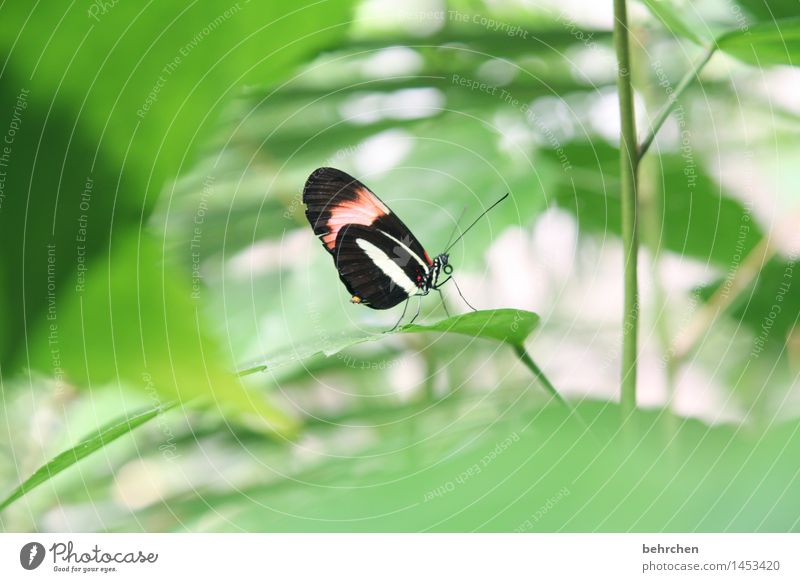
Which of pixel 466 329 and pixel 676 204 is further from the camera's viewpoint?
pixel 676 204

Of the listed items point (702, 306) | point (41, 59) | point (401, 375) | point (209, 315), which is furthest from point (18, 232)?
point (702, 306)

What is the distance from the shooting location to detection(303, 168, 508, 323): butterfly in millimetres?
518

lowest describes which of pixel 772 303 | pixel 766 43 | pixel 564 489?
pixel 564 489

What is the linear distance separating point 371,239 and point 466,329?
0.15m

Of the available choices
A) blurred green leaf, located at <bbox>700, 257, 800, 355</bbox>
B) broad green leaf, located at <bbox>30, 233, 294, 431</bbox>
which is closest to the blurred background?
blurred green leaf, located at <bbox>700, 257, 800, 355</bbox>

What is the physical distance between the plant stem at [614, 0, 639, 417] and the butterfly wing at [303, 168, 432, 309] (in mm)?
145

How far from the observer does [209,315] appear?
552 millimetres

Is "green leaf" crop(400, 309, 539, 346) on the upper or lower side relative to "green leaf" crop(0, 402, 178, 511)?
upper

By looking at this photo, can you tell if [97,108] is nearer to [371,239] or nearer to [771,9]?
[371,239]

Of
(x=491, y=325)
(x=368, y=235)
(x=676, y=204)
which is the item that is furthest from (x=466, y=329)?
(x=676, y=204)

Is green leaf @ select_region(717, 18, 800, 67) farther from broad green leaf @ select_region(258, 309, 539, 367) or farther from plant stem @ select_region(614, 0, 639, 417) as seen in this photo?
broad green leaf @ select_region(258, 309, 539, 367)

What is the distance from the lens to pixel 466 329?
1.31 feet

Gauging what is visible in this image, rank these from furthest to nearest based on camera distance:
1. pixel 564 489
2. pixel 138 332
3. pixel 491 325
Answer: pixel 564 489, pixel 491 325, pixel 138 332
